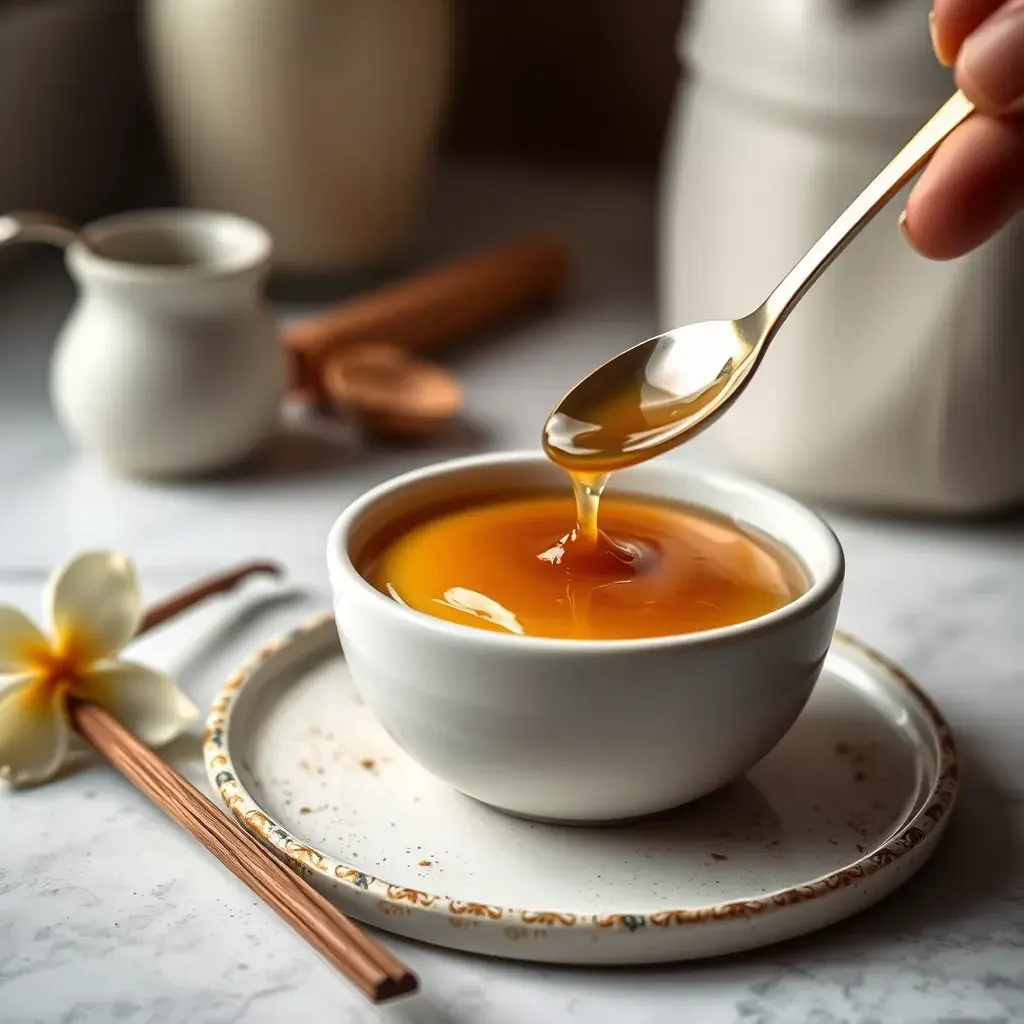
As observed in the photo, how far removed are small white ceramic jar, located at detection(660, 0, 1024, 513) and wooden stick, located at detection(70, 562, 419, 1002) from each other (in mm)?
521

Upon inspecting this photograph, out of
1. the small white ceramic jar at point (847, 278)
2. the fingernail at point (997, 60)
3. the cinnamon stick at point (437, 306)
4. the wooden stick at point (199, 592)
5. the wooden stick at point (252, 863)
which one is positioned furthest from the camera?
the cinnamon stick at point (437, 306)

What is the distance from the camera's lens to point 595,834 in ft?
2.22

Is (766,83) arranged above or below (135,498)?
above

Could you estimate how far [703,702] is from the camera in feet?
2.04

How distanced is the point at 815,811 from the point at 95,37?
118cm

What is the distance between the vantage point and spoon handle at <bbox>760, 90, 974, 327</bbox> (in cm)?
72

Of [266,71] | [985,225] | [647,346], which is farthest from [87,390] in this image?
[985,225]

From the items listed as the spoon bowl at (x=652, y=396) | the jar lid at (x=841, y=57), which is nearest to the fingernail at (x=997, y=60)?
the spoon bowl at (x=652, y=396)

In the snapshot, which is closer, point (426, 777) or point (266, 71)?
point (426, 777)

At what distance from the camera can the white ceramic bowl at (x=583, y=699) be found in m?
0.61

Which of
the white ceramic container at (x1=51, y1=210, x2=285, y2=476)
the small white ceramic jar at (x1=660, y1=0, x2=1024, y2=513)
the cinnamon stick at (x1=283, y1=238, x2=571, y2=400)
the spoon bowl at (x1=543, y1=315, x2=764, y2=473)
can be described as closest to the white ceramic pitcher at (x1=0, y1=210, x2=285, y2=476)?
the white ceramic container at (x1=51, y1=210, x2=285, y2=476)

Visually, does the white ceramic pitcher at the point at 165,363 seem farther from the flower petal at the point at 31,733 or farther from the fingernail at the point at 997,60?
the fingernail at the point at 997,60

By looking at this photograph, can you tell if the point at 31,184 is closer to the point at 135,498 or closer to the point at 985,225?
the point at 135,498

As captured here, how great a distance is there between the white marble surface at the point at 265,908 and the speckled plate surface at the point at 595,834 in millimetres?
20
